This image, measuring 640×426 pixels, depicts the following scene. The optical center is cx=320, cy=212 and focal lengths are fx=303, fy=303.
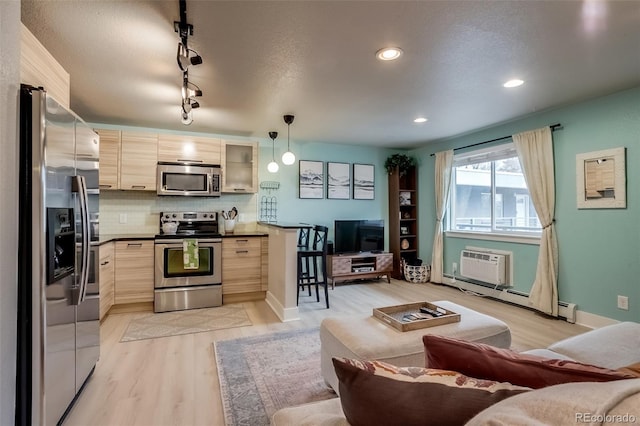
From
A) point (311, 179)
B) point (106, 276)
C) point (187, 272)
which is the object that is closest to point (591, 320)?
Answer: point (311, 179)

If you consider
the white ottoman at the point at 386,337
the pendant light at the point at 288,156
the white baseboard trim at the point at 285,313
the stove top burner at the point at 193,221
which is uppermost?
the pendant light at the point at 288,156

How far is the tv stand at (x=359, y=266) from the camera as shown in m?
4.79

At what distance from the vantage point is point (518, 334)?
9.66ft

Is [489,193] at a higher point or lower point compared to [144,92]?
lower

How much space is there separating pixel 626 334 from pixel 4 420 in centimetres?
303

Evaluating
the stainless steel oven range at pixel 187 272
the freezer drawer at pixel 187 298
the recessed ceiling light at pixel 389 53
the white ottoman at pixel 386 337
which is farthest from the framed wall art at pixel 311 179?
the white ottoman at pixel 386 337

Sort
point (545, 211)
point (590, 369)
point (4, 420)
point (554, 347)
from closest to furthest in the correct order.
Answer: point (590, 369) < point (4, 420) < point (554, 347) < point (545, 211)

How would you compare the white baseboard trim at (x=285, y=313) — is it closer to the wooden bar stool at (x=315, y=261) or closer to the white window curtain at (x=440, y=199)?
the wooden bar stool at (x=315, y=261)

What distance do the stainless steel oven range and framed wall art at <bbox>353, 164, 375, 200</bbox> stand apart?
2617 mm

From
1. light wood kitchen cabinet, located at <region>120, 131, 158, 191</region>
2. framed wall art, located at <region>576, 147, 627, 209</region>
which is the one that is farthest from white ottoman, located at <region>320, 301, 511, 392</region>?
light wood kitchen cabinet, located at <region>120, 131, 158, 191</region>

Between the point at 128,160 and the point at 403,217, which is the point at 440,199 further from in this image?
the point at 128,160

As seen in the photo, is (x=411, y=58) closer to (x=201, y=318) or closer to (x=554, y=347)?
(x=554, y=347)

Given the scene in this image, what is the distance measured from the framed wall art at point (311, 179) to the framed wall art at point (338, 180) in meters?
0.15

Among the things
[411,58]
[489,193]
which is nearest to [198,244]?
[411,58]
